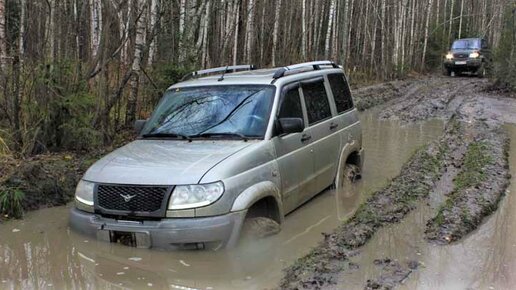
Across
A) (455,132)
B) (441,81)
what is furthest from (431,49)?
(455,132)

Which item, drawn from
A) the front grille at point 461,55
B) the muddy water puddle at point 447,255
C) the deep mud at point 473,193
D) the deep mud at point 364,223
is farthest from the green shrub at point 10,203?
the front grille at point 461,55

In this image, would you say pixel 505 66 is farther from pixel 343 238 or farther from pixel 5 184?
pixel 5 184

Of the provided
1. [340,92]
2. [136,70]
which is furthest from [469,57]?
[340,92]

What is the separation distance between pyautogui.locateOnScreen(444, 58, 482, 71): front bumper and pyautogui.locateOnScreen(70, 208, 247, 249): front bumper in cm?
2678

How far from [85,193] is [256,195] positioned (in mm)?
1657

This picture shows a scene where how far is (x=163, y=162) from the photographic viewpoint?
17.2 ft

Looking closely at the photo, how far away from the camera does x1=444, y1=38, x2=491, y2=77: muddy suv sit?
28.8 m

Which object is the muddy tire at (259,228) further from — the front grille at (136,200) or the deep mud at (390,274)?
the deep mud at (390,274)

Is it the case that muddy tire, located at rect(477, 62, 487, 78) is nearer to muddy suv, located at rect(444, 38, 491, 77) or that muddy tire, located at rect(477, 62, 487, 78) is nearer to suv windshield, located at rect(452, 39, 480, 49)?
muddy suv, located at rect(444, 38, 491, 77)

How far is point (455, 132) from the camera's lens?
12.9 m

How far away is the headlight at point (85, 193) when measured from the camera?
17.3 ft

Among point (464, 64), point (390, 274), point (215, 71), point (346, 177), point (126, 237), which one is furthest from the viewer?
point (464, 64)

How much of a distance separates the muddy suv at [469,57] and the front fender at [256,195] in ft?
84.1

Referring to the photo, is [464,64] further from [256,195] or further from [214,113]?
[256,195]
